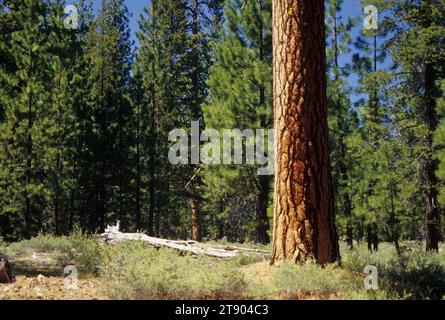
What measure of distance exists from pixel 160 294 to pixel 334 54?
529 inches

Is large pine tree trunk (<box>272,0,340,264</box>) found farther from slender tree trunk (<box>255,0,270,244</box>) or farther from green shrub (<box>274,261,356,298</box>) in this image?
slender tree trunk (<box>255,0,270,244</box>)

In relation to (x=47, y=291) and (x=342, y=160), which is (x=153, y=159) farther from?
(x=47, y=291)

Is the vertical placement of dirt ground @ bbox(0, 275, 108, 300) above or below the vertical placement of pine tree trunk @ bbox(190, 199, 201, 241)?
above

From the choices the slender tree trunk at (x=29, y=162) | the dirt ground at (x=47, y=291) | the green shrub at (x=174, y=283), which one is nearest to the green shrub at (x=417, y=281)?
the green shrub at (x=174, y=283)

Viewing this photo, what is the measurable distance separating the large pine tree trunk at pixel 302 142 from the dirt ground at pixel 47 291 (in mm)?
2156

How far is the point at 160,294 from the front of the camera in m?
4.35

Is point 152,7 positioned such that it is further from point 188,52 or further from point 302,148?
point 302,148

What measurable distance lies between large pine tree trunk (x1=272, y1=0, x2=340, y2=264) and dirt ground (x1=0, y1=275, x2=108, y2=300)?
216 centimetres

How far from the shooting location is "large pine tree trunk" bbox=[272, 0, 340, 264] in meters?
5.00

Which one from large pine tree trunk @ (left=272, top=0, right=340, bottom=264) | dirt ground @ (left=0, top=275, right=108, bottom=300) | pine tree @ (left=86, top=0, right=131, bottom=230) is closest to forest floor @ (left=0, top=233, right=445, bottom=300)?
dirt ground @ (left=0, top=275, right=108, bottom=300)

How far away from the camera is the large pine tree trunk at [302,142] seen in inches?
197

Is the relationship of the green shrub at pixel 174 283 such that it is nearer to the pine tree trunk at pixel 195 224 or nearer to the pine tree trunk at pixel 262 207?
the pine tree trunk at pixel 262 207

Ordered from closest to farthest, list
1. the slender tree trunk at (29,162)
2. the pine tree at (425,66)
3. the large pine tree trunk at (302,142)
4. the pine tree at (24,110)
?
the large pine tree trunk at (302,142) < the pine tree at (425,66) < the pine tree at (24,110) < the slender tree trunk at (29,162)

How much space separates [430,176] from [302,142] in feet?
31.1
